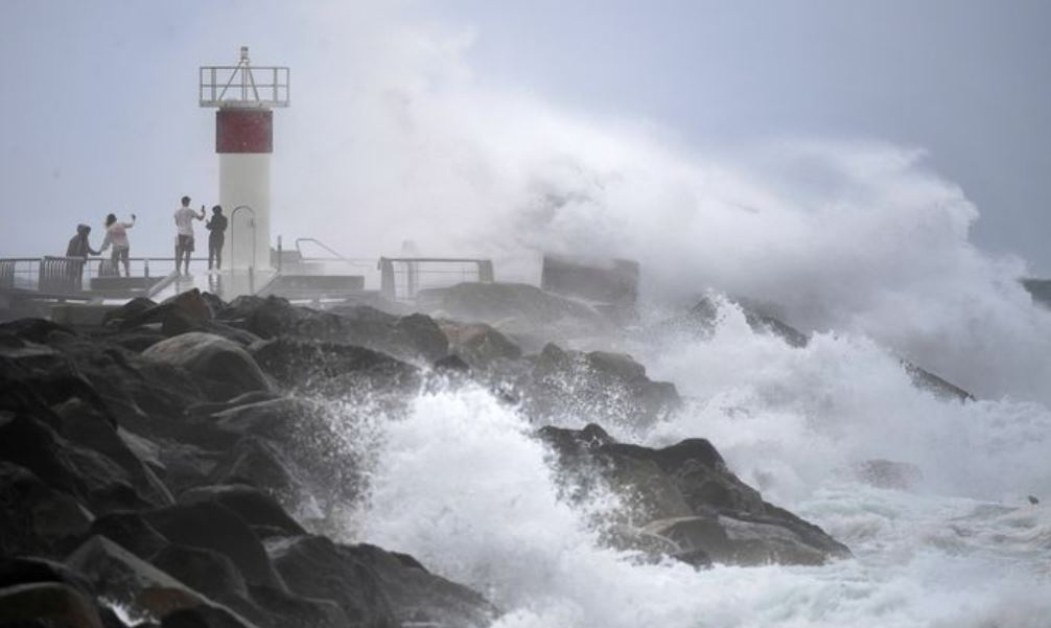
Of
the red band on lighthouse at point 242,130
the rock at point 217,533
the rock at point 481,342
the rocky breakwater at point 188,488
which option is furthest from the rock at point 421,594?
the red band on lighthouse at point 242,130

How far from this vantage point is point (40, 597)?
663cm

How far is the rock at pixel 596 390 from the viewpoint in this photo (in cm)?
1584

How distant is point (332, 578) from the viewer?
8422 mm

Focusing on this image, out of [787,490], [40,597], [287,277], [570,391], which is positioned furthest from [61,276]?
[40,597]

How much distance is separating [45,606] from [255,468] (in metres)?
3.38

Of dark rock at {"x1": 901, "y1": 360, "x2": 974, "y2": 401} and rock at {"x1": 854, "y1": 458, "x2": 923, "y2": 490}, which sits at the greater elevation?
dark rock at {"x1": 901, "y1": 360, "x2": 974, "y2": 401}

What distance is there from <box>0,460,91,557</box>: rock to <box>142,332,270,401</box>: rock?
378 cm

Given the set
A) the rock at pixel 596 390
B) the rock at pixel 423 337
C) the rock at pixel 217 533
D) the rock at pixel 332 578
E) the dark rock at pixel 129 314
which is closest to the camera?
the rock at pixel 217 533

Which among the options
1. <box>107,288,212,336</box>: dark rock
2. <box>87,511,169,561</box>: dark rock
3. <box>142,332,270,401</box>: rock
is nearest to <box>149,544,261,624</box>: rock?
<box>87,511,169,561</box>: dark rock

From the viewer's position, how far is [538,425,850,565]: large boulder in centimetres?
1111

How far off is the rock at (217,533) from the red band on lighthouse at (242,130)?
51.4 feet

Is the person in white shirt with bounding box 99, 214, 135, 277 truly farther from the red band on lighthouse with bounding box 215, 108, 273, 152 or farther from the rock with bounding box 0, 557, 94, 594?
the rock with bounding box 0, 557, 94, 594

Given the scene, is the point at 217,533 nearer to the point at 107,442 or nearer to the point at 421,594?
the point at 421,594

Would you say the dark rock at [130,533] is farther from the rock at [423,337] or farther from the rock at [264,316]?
the rock at [423,337]
